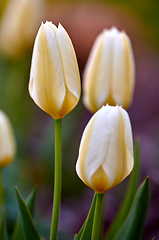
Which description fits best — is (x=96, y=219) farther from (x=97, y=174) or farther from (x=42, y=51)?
(x=42, y=51)

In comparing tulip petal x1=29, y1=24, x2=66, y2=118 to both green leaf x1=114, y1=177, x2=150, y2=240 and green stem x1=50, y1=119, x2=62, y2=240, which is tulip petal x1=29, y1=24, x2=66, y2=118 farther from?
green leaf x1=114, y1=177, x2=150, y2=240

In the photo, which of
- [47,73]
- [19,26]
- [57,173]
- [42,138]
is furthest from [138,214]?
[42,138]

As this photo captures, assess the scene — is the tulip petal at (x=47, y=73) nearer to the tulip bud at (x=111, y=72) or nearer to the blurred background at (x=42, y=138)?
the tulip bud at (x=111, y=72)

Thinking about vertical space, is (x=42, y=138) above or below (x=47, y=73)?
below

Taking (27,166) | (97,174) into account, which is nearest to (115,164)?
(97,174)

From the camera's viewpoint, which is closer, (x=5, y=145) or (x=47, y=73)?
(x=47, y=73)

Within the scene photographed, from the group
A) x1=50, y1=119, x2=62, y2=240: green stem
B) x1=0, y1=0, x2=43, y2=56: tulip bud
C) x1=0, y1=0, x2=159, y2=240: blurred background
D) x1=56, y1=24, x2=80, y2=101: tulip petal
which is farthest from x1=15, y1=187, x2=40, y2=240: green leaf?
x1=0, y1=0, x2=43, y2=56: tulip bud

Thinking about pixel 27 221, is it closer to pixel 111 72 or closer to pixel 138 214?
Answer: pixel 138 214
